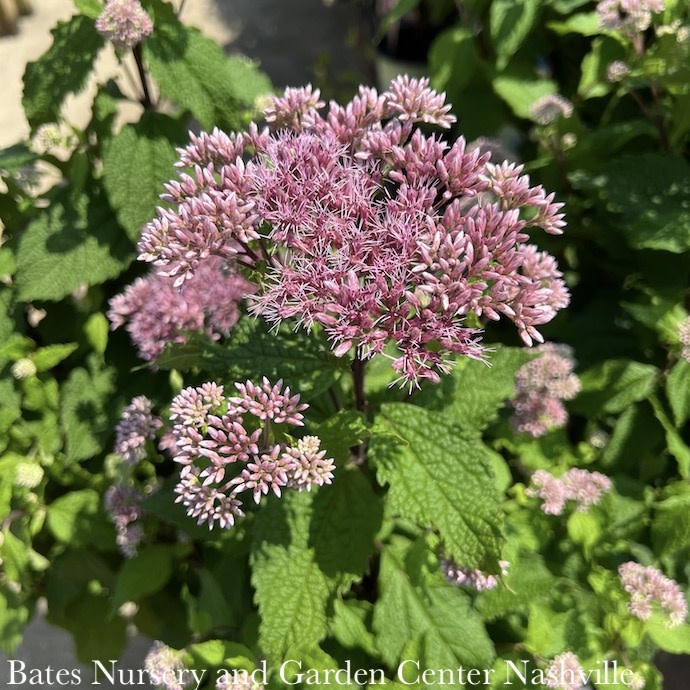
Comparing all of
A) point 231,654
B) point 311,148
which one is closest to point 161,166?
point 311,148

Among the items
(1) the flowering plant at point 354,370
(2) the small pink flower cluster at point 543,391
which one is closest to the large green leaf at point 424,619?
(1) the flowering plant at point 354,370

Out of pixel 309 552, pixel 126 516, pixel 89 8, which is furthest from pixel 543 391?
pixel 89 8

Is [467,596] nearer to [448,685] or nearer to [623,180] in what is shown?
[448,685]

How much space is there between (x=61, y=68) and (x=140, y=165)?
230 millimetres

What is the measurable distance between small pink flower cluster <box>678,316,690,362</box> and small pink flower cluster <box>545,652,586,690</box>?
625 mm

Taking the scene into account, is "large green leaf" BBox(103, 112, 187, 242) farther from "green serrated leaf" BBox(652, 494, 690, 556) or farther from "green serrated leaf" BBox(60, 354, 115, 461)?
"green serrated leaf" BBox(652, 494, 690, 556)

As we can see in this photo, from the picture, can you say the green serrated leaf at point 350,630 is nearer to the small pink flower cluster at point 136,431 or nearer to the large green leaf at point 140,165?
the small pink flower cluster at point 136,431

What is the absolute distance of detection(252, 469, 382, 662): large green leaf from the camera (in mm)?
884

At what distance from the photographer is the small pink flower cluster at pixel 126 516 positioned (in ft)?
3.72

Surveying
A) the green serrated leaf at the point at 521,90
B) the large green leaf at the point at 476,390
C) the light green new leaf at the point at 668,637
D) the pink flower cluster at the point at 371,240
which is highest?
the pink flower cluster at the point at 371,240

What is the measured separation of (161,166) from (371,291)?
2.21 feet

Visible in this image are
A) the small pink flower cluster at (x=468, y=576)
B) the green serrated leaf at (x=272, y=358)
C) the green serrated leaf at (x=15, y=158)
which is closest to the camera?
the green serrated leaf at (x=272, y=358)

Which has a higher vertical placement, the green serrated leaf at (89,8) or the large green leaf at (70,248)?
the green serrated leaf at (89,8)

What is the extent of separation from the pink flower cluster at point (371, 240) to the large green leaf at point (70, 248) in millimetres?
486
